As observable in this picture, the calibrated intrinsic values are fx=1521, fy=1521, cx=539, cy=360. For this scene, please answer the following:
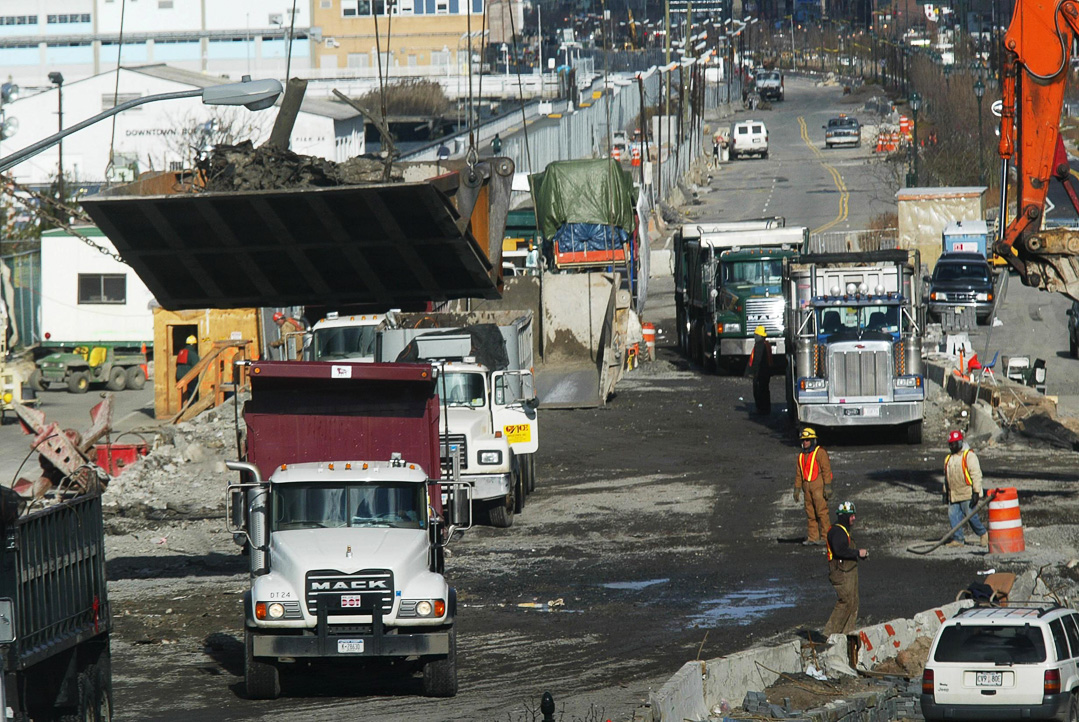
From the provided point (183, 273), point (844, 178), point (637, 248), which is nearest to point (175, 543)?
point (183, 273)

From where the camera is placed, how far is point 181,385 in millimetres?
31656

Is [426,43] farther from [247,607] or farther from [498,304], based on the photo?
[247,607]

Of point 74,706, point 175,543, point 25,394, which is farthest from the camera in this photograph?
point 25,394

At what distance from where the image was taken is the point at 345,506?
13031mm

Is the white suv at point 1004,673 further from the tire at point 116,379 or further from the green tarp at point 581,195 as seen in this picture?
the tire at point 116,379

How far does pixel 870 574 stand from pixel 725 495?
5.29 m

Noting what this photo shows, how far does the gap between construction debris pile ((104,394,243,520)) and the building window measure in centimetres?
1184

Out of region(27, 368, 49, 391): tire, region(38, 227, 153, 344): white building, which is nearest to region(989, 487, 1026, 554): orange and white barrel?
region(38, 227, 153, 344): white building

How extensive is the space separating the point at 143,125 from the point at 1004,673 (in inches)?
2850

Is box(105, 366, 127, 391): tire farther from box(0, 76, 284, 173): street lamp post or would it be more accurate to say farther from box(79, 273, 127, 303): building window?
box(0, 76, 284, 173): street lamp post

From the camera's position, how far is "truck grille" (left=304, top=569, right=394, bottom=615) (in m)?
12.3

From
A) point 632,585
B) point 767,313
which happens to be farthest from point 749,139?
point 632,585

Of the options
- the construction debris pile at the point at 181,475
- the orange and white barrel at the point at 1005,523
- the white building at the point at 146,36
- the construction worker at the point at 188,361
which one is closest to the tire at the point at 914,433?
the orange and white barrel at the point at 1005,523

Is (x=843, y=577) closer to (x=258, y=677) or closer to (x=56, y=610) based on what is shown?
(x=258, y=677)
